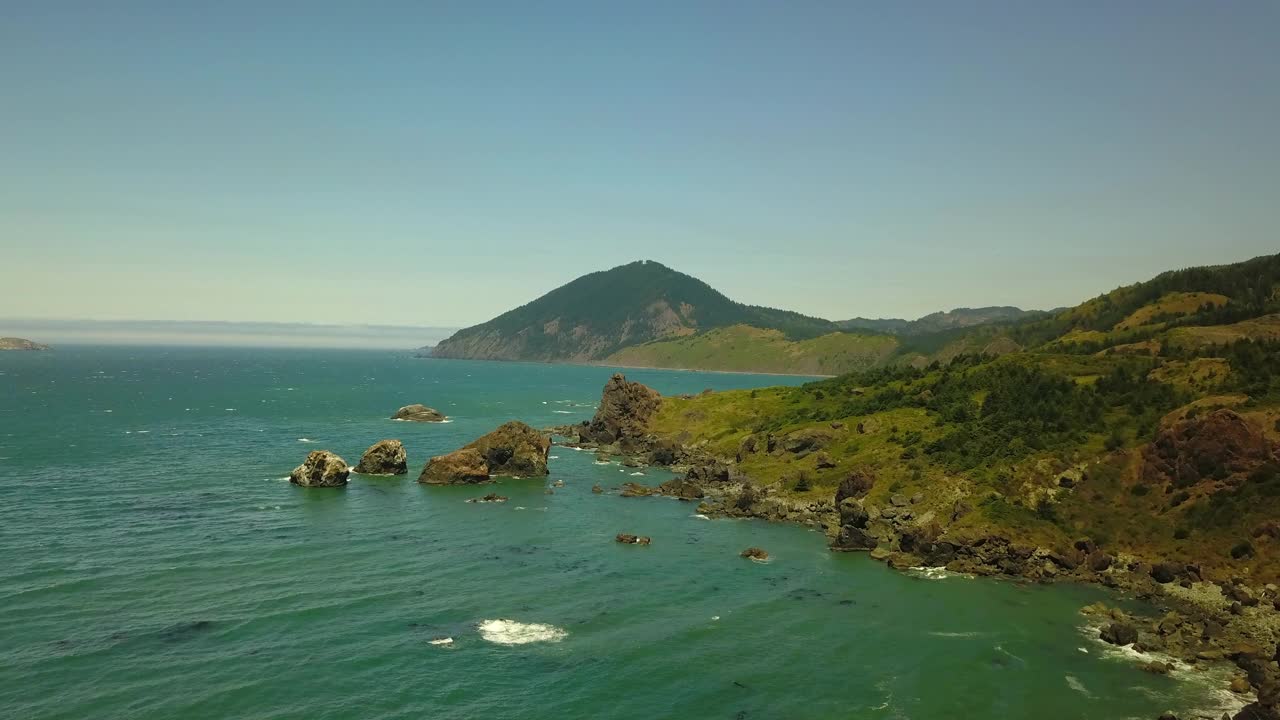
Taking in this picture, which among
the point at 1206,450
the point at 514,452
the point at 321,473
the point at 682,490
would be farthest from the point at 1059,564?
the point at 321,473

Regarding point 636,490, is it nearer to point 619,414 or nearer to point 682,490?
point 682,490

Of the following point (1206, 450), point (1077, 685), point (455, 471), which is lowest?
point (1077, 685)

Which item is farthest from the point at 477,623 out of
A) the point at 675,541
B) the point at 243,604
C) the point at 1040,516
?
the point at 1040,516

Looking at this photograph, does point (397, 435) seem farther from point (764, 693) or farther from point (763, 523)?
point (764, 693)

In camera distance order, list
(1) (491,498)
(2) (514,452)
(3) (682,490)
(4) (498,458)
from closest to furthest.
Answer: (1) (491,498) < (3) (682,490) < (4) (498,458) < (2) (514,452)

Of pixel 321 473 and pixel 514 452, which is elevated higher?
pixel 514 452

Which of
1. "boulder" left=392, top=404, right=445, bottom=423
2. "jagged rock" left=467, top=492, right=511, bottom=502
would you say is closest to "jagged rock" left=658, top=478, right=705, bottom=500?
"jagged rock" left=467, top=492, right=511, bottom=502
